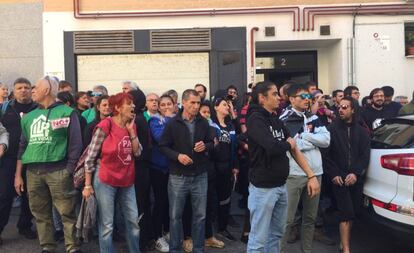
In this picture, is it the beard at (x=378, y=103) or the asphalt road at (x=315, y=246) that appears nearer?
the asphalt road at (x=315, y=246)

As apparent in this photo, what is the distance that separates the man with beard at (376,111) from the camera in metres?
7.16

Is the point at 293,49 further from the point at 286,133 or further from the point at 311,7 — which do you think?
the point at 286,133

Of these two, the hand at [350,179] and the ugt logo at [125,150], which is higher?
the ugt logo at [125,150]

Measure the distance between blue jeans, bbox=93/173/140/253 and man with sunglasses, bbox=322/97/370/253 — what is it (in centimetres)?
216

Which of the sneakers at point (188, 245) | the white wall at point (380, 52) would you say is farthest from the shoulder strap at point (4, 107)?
the white wall at point (380, 52)

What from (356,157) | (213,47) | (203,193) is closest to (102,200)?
(203,193)

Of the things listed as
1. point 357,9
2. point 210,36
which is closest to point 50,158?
point 210,36

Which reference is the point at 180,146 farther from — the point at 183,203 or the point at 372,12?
the point at 372,12

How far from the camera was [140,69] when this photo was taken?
10.2 m

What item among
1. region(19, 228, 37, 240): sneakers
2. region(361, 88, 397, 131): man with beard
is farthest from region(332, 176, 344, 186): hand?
region(19, 228, 37, 240): sneakers

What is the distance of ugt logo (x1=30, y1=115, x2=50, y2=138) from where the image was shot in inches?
190

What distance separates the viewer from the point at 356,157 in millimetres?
5098

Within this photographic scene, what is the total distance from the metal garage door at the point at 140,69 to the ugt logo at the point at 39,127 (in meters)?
5.35

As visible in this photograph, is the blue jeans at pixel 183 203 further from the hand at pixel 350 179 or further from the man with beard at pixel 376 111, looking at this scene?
the man with beard at pixel 376 111
